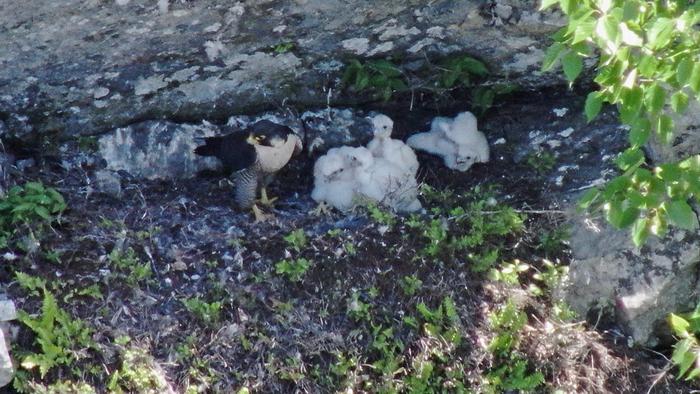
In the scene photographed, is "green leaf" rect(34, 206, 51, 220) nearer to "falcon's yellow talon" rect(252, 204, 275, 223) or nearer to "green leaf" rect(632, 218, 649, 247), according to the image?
"falcon's yellow talon" rect(252, 204, 275, 223)

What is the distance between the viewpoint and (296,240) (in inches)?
224

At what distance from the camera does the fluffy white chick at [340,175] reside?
19.9ft

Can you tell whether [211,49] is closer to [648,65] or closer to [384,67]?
[384,67]

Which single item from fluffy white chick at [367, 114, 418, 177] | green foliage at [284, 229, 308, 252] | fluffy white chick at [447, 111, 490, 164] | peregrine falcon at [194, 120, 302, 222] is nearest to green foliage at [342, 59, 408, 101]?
fluffy white chick at [367, 114, 418, 177]

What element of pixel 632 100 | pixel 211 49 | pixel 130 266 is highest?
pixel 632 100

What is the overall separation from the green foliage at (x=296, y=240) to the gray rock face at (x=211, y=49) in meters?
1.05

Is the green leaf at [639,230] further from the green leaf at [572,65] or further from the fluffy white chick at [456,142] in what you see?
the fluffy white chick at [456,142]

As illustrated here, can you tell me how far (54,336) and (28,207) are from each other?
78 cm

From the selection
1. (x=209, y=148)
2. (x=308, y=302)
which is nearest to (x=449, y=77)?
(x=209, y=148)

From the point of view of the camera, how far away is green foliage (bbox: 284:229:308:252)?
5668 millimetres

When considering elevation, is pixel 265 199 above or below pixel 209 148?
below

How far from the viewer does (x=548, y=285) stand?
568cm

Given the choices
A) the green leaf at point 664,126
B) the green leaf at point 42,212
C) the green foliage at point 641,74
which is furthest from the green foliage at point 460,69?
the green leaf at point 42,212

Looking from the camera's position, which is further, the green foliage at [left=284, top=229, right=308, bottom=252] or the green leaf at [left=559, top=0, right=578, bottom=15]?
the green foliage at [left=284, top=229, right=308, bottom=252]
